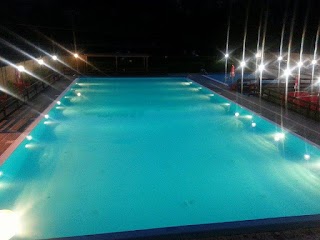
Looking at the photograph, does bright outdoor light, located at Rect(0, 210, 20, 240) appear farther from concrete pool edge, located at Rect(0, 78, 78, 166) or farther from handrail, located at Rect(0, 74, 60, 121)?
handrail, located at Rect(0, 74, 60, 121)

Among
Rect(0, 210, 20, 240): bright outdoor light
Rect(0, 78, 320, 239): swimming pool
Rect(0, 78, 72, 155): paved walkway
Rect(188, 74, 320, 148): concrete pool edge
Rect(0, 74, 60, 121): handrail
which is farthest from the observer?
Rect(0, 74, 60, 121): handrail

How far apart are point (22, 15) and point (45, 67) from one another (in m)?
13.6

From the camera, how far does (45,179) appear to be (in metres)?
7.70

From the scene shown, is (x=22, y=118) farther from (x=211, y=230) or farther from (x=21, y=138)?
(x=211, y=230)

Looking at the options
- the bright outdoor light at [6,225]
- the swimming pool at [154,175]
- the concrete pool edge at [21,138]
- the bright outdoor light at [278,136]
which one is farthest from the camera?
the bright outdoor light at [278,136]

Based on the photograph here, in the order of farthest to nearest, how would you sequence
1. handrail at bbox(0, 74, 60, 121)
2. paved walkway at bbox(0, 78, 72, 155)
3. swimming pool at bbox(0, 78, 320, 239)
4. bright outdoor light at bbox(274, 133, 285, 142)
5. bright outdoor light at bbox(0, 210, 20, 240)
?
handrail at bbox(0, 74, 60, 121)
bright outdoor light at bbox(274, 133, 285, 142)
paved walkway at bbox(0, 78, 72, 155)
swimming pool at bbox(0, 78, 320, 239)
bright outdoor light at bbox(0, 210, 20, 240)

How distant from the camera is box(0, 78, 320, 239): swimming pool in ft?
20.2

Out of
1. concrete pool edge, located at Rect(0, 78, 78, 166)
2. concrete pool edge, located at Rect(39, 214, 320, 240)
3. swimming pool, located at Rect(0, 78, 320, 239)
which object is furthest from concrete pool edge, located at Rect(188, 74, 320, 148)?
concrete pool edge, located at Rect(0, 78, 78, 166)

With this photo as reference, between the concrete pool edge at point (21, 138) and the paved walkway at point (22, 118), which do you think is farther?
the paved walkway at point (22, 118)

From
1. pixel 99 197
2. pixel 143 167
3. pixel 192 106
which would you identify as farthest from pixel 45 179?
pixel 192 106

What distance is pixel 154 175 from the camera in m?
8.01

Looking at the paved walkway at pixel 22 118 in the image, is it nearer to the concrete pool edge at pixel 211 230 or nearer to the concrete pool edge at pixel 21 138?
the concrete pool edge at pixel 21 138

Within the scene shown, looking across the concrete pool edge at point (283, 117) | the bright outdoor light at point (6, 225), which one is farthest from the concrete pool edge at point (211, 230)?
the concrete pool edge at point (283, 117)

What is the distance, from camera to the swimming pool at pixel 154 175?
6.16m
